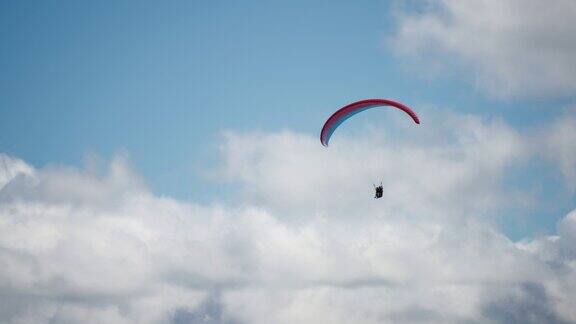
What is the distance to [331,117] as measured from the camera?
62562 mm

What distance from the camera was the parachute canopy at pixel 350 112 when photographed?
59062 mm

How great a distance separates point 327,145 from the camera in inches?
2574

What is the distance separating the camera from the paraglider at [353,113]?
194 ft

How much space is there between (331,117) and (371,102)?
4412mm

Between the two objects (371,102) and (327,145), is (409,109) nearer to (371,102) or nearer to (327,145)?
(371,102)

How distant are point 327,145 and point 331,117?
3.91m

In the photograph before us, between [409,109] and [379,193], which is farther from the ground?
[409,109]

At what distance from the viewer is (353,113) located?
63.7m

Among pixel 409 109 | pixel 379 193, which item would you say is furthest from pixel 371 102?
pixel 379 193

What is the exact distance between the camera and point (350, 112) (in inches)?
2484

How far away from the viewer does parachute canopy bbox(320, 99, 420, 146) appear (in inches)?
2325

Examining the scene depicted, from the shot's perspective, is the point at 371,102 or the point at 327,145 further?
the point at 327,145

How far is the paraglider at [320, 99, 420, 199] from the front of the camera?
5906 cm

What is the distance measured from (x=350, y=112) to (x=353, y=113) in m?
0.70
